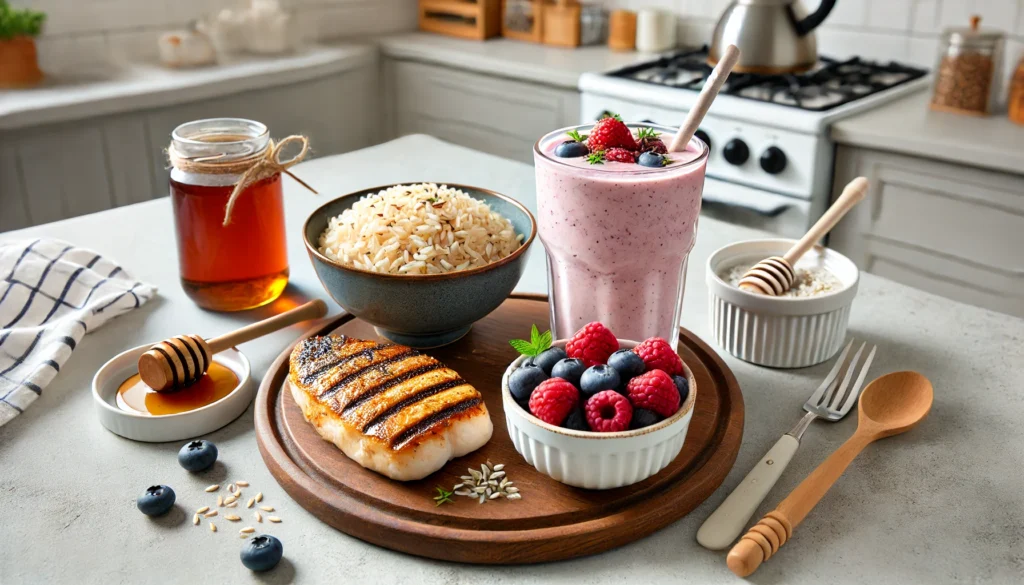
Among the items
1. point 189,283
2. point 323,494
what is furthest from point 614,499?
point 189,283

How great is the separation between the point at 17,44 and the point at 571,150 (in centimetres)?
223

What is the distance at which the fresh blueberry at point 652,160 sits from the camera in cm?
102

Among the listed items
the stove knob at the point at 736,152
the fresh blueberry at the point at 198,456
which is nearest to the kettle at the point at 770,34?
the stove knob at the point at 736,152

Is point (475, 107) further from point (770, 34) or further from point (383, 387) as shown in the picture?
point (383, 387)

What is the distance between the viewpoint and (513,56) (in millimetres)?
3119

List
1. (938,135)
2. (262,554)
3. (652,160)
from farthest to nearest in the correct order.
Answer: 1. (938,135)
2. (652,160)
3. (262,554)

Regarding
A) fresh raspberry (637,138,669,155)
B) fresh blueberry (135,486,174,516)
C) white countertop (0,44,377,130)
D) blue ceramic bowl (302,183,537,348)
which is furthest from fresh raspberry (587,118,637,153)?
white countertop (0,44,377,130)

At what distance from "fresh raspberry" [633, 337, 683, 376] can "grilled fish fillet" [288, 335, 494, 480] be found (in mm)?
188

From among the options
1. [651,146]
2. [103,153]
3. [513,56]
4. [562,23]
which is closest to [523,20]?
[562,23]

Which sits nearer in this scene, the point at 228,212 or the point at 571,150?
the point at 571,150

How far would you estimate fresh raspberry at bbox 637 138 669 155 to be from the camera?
3.51 ft

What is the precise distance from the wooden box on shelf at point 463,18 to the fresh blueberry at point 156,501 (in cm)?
278

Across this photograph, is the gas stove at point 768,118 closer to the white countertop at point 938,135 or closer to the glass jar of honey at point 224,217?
the white countertop at point 938,135

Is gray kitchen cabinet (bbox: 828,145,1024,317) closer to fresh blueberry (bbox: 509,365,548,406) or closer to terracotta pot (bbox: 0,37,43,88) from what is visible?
fresh blueberry (bbox: 509,365,548,406)
